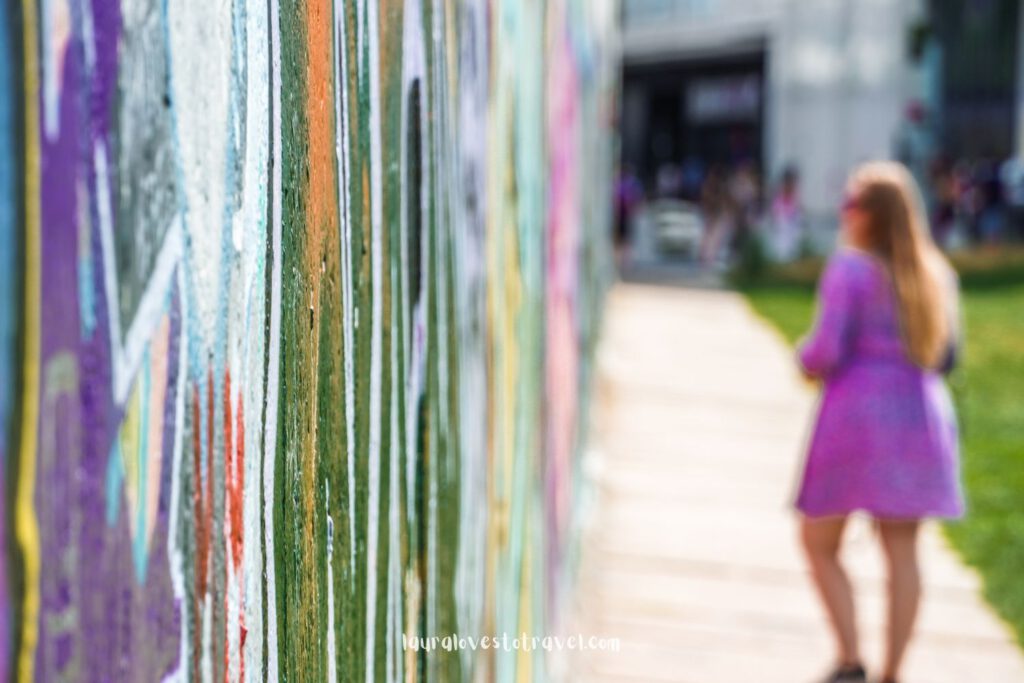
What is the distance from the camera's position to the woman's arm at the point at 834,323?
171 inches

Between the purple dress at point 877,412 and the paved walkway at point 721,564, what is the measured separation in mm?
771

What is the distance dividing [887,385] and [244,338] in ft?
11.2

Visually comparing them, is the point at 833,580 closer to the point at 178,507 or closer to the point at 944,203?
the point at 178,507

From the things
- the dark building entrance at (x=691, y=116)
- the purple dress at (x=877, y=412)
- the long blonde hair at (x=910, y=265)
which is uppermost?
the dark building entrance at (x=691, y=116)

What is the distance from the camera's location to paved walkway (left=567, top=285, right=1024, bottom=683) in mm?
4914

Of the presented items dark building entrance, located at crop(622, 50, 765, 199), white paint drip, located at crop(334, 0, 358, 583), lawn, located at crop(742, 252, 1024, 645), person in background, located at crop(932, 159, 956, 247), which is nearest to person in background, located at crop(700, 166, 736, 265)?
person in background, located at crop(932, 159, 956, 247)

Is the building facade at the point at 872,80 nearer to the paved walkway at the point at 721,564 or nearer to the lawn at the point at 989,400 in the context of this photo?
the lawn at the point at 989,400

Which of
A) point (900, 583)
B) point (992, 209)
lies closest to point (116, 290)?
point (900, 583)

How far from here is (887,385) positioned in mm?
4332

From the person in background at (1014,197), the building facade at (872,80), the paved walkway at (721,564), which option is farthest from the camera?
the building facade at (872,80)

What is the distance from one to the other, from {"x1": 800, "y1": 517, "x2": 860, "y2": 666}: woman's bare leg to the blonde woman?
1.0 inches

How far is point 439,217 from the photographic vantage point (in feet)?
6.84

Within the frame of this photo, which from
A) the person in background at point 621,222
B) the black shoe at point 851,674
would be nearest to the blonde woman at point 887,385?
the black shoe at point 851,674

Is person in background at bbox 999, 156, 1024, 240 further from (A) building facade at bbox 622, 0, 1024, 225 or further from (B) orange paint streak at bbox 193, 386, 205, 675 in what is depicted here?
(B) orange paint streak at bbox 193, 386, 205, 675
